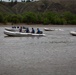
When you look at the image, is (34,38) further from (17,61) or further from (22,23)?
(22,23)

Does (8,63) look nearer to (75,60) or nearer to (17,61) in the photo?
(17,61)

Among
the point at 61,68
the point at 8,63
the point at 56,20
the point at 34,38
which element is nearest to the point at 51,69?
the point at 61,68

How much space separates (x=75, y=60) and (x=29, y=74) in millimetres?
8145

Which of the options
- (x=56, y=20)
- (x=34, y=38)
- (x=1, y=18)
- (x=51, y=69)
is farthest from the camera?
(x=56, y=20)

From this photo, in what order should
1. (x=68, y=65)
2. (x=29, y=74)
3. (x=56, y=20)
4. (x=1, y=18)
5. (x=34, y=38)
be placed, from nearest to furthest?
(x=29, y=74) < (x=68, y=65) < (x=34, y=38) < (x=1, y=18) < (x=56, y=20)

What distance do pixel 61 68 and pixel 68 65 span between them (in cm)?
168

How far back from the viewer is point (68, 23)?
154625 mm

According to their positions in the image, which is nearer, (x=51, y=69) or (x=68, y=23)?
(x=51, y=69)

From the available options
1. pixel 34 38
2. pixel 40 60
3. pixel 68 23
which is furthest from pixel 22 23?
pixel 40 60

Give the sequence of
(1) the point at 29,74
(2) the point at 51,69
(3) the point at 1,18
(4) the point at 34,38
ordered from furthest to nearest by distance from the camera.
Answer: (3) the point at 1,18 → (4) the point at 34,38 → (2) the point at 51,69 → (1) the point at 29,74

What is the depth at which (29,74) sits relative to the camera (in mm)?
24375

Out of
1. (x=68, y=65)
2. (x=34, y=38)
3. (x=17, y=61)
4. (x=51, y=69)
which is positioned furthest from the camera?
(x=34, y=38)

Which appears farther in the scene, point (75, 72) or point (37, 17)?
point (37, 17)

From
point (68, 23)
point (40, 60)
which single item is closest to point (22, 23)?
point (68, 23)
